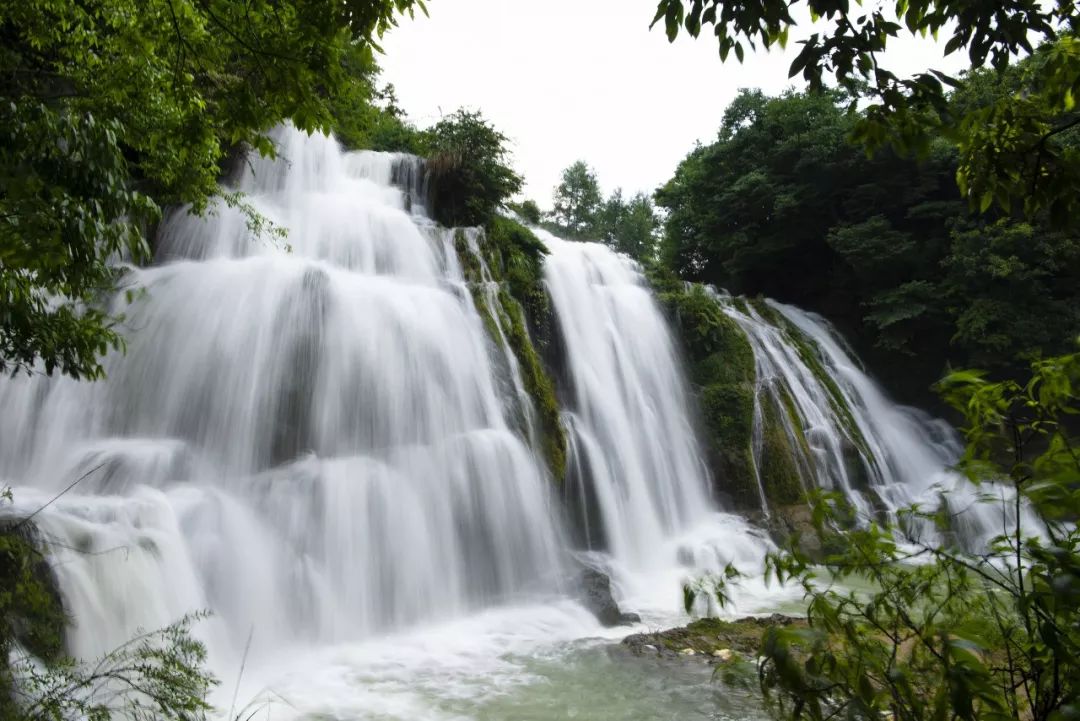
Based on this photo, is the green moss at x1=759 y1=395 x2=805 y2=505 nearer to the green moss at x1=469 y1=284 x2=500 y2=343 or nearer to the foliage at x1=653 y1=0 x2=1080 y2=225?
the green moss at x1=469 y1=284 x2=500 y2=343

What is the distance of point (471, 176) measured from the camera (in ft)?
50.1

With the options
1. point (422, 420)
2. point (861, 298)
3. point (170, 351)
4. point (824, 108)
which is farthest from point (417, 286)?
point (824, 108)

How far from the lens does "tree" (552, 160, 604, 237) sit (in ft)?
163

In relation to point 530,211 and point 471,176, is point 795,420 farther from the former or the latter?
point 530,211

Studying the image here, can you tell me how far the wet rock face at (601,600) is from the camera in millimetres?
7461

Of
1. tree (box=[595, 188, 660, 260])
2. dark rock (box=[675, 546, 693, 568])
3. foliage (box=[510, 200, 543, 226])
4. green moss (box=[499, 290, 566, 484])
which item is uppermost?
tree (box=[595, 188, 660, 260])

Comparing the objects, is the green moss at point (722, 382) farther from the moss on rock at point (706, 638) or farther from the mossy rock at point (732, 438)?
the moss on rock at point (706, 638)

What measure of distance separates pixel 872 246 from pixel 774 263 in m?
4.47

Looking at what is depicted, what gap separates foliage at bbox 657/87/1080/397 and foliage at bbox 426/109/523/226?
7.71 m

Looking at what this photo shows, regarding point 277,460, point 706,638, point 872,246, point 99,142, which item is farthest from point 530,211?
point 99,142

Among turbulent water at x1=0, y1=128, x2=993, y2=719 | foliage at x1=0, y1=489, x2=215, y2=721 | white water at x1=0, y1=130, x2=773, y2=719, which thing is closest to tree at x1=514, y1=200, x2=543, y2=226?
turbulent water at x1=0, y1=128, x2=993, y2=719

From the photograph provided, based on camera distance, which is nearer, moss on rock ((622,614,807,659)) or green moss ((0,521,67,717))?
green moss ((0,521,67,717))

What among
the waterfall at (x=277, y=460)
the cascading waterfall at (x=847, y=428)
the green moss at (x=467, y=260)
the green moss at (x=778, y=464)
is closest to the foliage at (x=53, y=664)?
the waterfall at (x=277, y=460)

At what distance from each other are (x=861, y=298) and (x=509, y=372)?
567 inches
